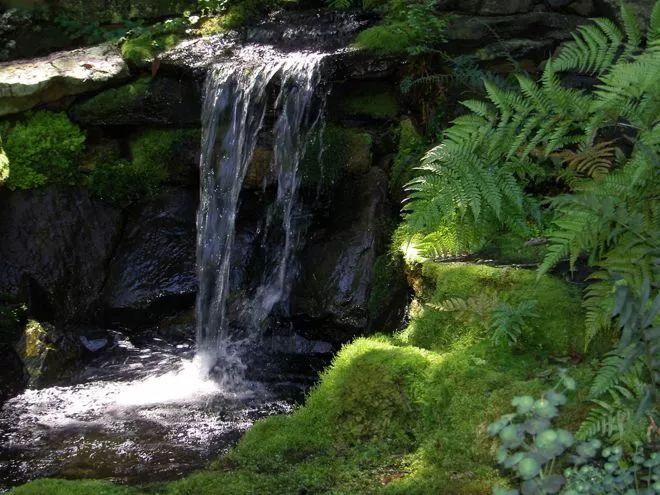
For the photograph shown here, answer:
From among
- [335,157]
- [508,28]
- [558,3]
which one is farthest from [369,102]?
[558,3]

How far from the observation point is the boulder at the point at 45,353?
641 cm

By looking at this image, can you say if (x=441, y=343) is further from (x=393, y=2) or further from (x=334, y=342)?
(x=393, y=2)

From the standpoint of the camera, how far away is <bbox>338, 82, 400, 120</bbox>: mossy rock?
7410 millimetres

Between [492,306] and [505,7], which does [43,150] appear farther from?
[492,306]

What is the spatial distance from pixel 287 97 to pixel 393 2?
1.95 m

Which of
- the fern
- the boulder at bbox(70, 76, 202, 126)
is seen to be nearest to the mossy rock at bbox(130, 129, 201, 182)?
the boulder at bbox(70, 76, 202, 126)

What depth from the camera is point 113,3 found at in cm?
920

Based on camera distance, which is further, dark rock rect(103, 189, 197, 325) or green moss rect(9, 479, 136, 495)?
dark rock rect(103, 189, 197, 325)

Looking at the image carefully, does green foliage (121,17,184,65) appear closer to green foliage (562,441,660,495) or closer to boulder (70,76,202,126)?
boulder (70,76,202,126)

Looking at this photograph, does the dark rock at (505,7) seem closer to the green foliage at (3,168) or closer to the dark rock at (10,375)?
the green foliage at (3,168)

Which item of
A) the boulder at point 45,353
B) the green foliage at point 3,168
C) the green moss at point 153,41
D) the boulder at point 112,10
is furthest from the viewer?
the boulder at point 112,10

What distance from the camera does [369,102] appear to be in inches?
295

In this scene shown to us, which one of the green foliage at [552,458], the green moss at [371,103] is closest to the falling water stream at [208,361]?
the green moss at [371,103]

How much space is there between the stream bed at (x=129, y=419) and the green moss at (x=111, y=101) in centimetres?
268
